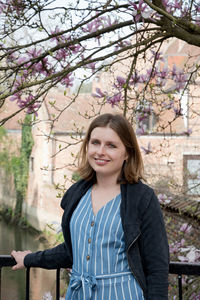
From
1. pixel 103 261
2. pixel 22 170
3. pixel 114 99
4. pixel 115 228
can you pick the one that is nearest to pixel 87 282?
pixel 103 261

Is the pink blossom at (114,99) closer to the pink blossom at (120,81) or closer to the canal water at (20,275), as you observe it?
the pink blossom at (120,81)

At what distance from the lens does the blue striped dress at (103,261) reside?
5.33 feet

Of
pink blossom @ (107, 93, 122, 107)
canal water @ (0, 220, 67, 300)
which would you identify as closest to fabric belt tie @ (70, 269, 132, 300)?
pink blossom @ (107, 93, 122, 107)

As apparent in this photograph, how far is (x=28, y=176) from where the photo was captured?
67.5 feet

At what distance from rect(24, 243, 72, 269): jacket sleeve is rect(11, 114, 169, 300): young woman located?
0.04 meters

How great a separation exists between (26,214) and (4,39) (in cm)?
1752

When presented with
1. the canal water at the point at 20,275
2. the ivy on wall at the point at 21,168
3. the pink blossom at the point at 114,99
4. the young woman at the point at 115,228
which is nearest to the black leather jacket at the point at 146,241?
the young woman at the point at 115,228

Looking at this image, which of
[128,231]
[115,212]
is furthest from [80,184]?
[128,231]

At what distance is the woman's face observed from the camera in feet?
5.71

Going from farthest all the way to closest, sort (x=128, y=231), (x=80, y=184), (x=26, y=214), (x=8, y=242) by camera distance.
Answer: (x=26, y=214)
(x=8, y=242)
(x=80, y=184)
(x=128, y=231)

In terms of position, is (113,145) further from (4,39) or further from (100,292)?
(4,39)

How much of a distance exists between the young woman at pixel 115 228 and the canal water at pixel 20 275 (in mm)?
9389

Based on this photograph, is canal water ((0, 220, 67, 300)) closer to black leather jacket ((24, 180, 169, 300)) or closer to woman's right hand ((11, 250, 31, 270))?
woman's right hand ((11, 250, 31, 270))

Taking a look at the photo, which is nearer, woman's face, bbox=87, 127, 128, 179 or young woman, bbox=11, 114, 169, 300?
young woman, bbox=11, 114, 169, 300
